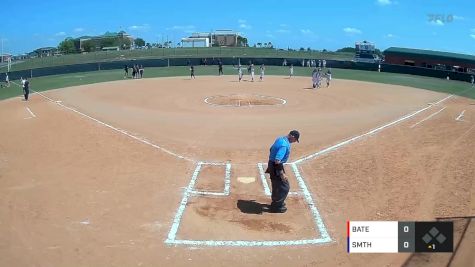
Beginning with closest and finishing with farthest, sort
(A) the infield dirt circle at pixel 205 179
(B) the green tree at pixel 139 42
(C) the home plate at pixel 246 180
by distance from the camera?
(A) the infield dirt circle at pixel 205 179 → (C) the home plate at pixel 246 180 → (B) the green tree at pixel 139 42

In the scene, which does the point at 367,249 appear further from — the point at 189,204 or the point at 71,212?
the point at 71,212

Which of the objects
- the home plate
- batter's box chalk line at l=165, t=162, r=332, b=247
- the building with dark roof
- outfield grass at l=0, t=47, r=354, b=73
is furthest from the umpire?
outfield grass at l=0, t=47, r=354, b=73

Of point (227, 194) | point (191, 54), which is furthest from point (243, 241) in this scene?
point (191, 54)

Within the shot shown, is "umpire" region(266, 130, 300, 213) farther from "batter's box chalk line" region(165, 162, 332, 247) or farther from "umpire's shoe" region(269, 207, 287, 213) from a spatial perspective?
"batter's box chalk line" region(165, 162, 332, 247)

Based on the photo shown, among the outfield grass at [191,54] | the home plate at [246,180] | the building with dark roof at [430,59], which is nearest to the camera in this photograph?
the home plate at [246,180]

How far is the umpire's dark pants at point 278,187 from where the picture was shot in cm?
1102

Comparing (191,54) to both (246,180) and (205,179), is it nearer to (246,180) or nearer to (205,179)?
(205,179)

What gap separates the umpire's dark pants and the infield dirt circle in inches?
14.4

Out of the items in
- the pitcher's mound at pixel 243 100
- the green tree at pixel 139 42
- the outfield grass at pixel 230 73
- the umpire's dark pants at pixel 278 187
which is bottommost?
the umpire's dark pants at pixel 278 187

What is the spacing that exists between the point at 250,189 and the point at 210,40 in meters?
90.7

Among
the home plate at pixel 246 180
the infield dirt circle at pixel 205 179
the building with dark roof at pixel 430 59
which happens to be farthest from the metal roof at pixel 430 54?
the home plate at pixel 246 180

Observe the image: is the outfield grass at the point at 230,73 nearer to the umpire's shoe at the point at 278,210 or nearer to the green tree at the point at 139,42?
the umpire's shoe at the point at 278,210

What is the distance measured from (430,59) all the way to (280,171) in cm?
4800

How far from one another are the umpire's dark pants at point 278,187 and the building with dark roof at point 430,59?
43130 mm
